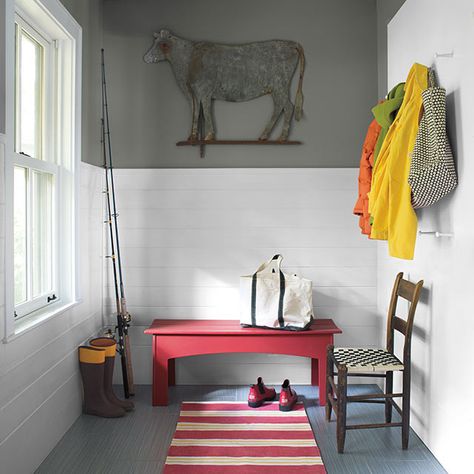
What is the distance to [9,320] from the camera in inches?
97.8

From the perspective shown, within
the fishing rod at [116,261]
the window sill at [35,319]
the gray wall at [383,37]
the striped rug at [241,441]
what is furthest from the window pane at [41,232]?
the gray wall at [383,37]

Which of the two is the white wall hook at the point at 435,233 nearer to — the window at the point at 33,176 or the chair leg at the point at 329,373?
the chair leg at the point at 329,373

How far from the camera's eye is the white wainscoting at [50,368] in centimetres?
250

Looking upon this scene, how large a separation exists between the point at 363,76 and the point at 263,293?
1.70 meters

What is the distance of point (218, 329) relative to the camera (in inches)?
147

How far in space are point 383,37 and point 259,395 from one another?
2.49 meters

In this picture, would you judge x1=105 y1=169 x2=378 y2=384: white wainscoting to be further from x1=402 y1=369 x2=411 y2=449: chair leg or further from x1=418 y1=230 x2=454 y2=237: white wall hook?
x1=402 y1=369 x2=411 y2=449: chair leg

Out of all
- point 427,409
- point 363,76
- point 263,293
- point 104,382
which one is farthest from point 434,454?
point 363,76

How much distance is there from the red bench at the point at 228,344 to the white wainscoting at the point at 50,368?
47 cm

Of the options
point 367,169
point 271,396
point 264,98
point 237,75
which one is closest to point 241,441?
point 271,396

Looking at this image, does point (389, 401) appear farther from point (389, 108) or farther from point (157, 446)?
point (389, 108)

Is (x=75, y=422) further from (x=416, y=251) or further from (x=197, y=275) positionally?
(x=416, y=251)

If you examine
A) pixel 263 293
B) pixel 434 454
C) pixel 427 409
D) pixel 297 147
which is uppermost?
pixel 297 147

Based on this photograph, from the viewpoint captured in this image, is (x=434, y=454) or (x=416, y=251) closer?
(x=434, y=454)
